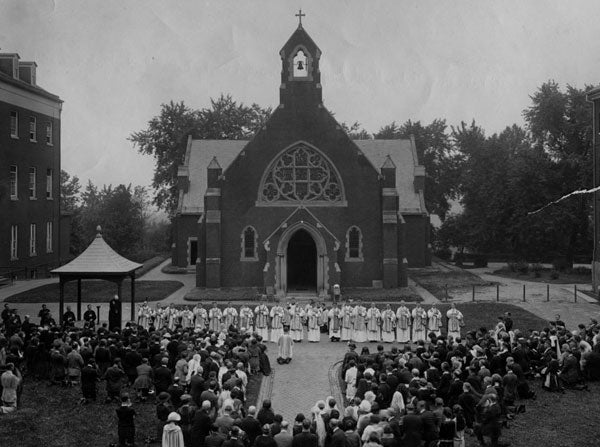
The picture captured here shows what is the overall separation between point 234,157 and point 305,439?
142 ft

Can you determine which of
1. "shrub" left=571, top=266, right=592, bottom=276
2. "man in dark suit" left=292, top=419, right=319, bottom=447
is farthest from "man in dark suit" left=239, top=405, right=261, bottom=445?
"shrub" left=571, top=266, right=592, bottom=276

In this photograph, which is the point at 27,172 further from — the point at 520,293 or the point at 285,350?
the point at 520,293

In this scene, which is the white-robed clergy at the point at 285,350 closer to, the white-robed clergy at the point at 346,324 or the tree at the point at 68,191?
the white-robed clergy at the point at 346,324

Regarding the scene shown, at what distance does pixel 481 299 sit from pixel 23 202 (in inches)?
1222

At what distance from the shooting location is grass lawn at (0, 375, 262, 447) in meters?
16.5

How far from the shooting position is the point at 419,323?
28.6m

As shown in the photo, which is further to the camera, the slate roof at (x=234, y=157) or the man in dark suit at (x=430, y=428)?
the slate roof at (x=234, y=157)

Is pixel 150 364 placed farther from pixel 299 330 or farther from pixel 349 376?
pixel 299 330

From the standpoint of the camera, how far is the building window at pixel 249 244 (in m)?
43.4

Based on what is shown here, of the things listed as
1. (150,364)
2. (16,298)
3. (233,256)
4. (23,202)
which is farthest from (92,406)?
(23,202)

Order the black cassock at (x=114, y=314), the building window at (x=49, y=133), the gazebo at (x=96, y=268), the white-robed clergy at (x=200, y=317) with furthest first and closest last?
the building window at (x=49, y=133)
the gazebo at (x=96, y=268)
the white-robed clergy at (x=200, y=317)
the black cassock at (x=114, y=314)

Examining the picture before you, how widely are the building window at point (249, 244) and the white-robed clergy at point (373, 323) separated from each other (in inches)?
616

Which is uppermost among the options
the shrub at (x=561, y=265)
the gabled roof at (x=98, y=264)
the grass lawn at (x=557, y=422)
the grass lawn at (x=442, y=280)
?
the gabled roof at (x=98, y=264)

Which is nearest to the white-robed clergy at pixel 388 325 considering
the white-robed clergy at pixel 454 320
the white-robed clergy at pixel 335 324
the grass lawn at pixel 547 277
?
the white-robed clergy at pixel 335 324
